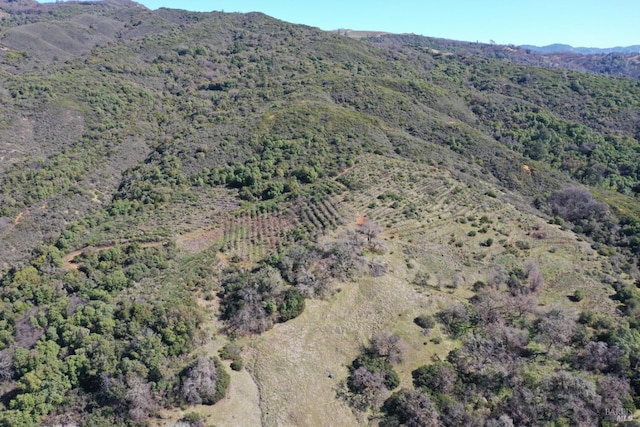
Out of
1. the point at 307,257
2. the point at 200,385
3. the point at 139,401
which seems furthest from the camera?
the point at 307,257

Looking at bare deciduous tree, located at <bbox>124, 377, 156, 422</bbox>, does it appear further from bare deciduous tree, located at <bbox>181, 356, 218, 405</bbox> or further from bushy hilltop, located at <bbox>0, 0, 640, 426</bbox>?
bare deciduous tree, located at <bbox>181, 356, 218, 405</bbox>

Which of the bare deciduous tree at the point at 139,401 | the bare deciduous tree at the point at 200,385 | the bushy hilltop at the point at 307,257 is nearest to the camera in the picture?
the bare deciduous tree at the point at 139,401

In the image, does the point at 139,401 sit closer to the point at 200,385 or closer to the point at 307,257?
the point at 200,385

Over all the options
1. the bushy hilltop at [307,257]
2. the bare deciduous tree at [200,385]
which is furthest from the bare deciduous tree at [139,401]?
the bare deciduous tree at [200,385]

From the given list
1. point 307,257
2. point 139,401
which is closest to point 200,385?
point 139,401

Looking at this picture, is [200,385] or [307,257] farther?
[307,257]

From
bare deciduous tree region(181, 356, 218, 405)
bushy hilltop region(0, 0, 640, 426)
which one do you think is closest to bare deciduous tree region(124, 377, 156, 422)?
bushy hilltop region(0, 0, 640, 426)

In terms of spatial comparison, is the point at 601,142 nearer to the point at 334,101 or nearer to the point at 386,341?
the point at 334,101

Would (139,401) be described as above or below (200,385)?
below

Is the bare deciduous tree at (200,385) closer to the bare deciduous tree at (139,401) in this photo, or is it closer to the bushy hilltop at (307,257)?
the bushy hilltop at (307,257)
